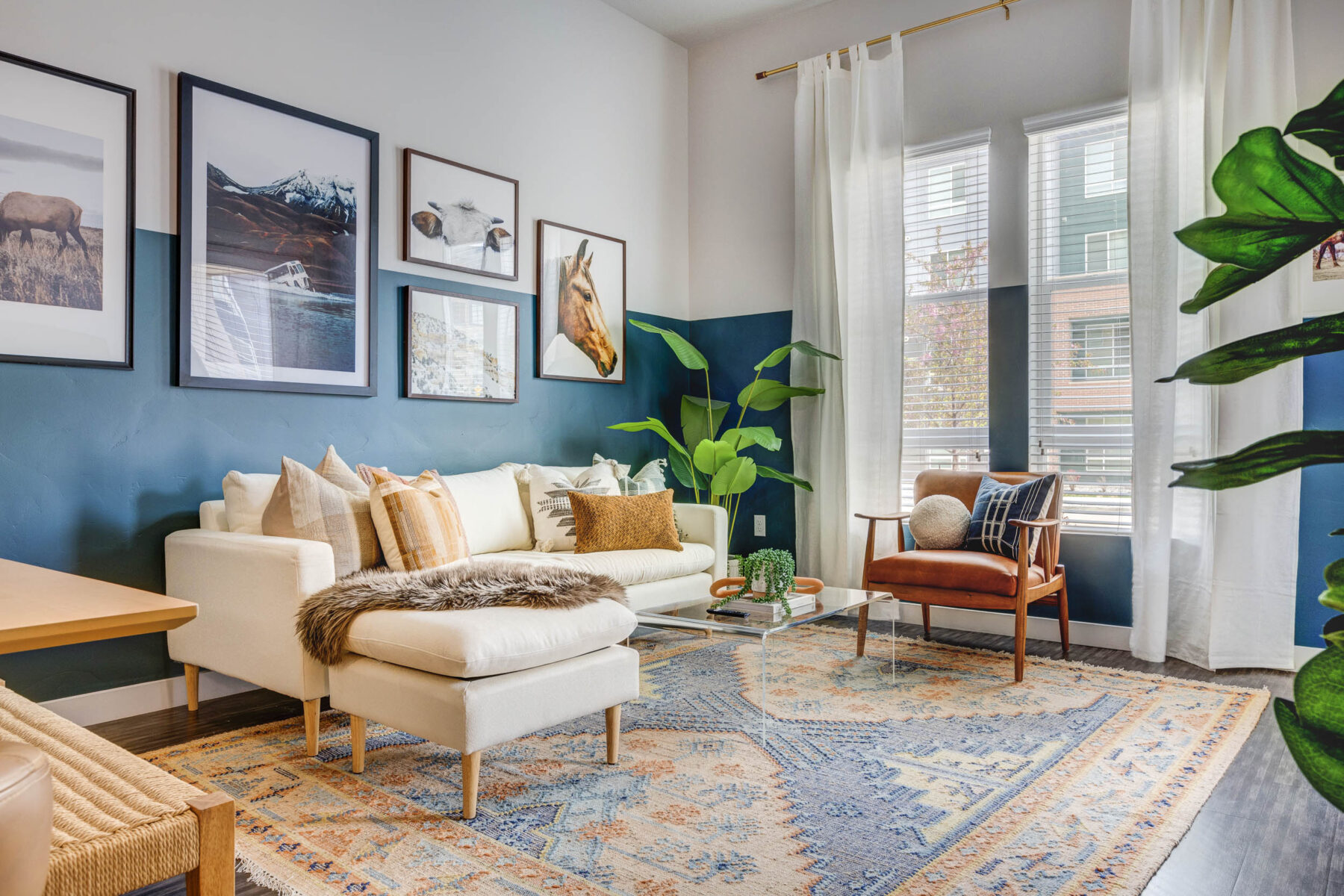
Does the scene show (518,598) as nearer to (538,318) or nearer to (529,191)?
(538,318)

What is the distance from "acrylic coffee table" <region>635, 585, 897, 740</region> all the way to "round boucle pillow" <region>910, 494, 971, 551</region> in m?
0.63

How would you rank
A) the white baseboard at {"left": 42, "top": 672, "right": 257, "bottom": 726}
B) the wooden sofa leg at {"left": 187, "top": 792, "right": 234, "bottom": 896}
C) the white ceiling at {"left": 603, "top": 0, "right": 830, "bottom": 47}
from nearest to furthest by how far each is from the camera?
1. the wooden sofa leg at {"left": 187, "top": 792, "right": 234, "bottom": 896}
2. the white baseboard at {"left": 42, "top": 672, "right": 257, "bottom": 726}
3. the white ceiling at {"left": 603, "top": 0, "right": 830, "bottom": 47}

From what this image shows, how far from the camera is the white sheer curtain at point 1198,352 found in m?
3.54

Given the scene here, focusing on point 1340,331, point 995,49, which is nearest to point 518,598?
point 1340,331

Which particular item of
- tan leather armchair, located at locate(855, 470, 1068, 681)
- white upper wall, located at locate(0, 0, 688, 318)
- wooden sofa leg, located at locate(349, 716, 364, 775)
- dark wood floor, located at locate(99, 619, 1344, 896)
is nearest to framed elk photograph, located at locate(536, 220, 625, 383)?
white upper wall, located at locate(0, 0, 688, 318)

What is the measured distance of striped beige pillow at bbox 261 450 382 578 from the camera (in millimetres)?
2945

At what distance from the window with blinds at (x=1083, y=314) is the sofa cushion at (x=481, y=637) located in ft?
8.82

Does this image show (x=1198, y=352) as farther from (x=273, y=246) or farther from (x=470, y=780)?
(x=273, y=246)

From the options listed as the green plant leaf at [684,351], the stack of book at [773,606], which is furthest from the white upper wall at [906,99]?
the stack of book at [773,606]

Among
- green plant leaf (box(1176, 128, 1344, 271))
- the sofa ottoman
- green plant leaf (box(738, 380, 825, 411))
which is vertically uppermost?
green plant leaf (box(738, 380, 825, 411))

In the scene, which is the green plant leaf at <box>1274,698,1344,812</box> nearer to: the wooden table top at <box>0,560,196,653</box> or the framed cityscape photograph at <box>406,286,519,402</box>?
the wooden table top at <box>0,560,196,653</box>

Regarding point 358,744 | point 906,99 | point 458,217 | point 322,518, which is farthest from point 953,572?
point 458,217

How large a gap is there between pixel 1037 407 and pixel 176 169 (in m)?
3.89

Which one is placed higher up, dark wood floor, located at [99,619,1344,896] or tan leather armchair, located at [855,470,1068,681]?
tan leather armchair, located at [855,470,1068,681]
